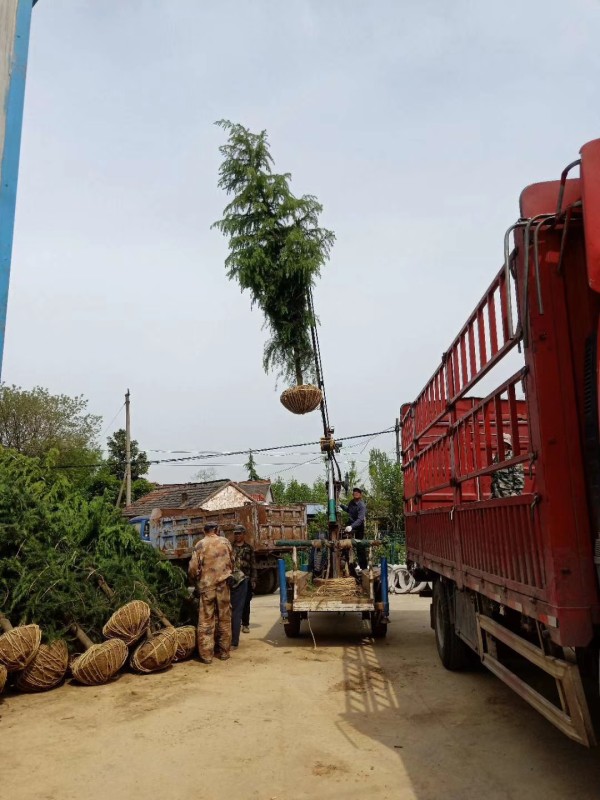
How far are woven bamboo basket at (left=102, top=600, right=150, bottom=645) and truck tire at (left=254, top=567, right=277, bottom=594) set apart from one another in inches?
382

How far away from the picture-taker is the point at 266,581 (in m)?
17.1

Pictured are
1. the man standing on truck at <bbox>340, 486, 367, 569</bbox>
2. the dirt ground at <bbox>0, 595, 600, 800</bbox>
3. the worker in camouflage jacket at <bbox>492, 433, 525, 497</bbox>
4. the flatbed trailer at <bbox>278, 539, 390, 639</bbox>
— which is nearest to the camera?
the dirt ground at <bbox>0, 595, 600, 800</bbox>

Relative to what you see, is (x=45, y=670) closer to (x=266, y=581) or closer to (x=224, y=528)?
(x=224, y=528)

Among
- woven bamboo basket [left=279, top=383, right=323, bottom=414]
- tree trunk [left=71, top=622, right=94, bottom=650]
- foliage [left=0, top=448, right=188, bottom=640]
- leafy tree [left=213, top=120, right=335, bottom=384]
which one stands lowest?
tree trunk [left=71, top=622, right=94, bottom=650]

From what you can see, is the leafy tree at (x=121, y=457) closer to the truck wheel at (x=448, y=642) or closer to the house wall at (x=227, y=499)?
the house wall at (x=227, y=499)

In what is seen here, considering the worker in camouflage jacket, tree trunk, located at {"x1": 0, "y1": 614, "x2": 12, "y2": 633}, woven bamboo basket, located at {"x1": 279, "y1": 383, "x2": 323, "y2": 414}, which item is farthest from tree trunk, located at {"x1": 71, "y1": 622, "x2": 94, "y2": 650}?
woven bamboo basket, located at {"x1": 279, "y1": 383, "x2": 323, "y2": 414}

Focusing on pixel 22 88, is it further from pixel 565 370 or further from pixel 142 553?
pixel 142 553

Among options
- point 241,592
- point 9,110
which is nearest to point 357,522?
point 241,592

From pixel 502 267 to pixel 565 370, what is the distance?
85 centimetres

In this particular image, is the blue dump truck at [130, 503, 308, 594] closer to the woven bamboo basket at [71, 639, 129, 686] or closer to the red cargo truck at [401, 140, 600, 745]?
the woven bamboo basket at [71, 639, 129, 686]

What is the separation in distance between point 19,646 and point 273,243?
774 cm

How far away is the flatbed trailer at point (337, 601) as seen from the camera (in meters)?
8.34

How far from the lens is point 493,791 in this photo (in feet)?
12.6

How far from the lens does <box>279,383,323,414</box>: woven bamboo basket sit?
10.6 meters
